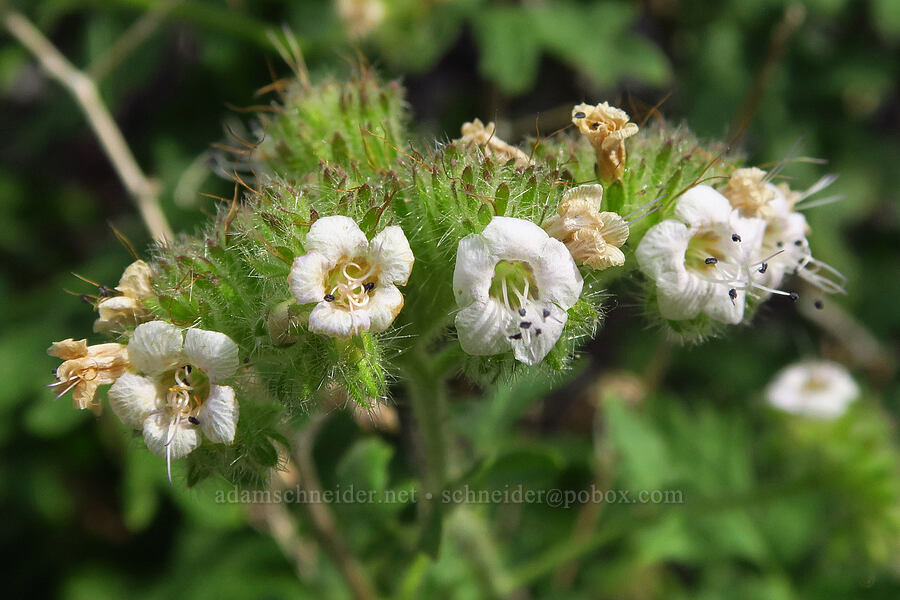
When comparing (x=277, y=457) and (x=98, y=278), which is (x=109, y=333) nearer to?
(x=277, y=457)

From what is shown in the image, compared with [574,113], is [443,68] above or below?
below

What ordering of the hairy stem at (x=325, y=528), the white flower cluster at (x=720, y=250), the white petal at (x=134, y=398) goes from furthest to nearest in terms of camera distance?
1. the hairy stem at (x=325, y=528)
2. the white flower cluster at (x=720, y=250)
3. the white petal at (x=134, y=398)

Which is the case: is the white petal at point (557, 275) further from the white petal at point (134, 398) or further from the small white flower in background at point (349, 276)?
the white petal at point (134, 398)

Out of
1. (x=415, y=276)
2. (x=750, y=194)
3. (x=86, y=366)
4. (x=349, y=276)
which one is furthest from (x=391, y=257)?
(x=750, y=194)

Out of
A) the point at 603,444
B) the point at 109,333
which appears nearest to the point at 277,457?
the point at 109,333

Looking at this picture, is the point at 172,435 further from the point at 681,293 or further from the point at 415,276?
the point at 681,293

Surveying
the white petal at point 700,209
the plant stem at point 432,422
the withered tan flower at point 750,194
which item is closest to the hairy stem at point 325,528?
the plant stem at point 432,422
